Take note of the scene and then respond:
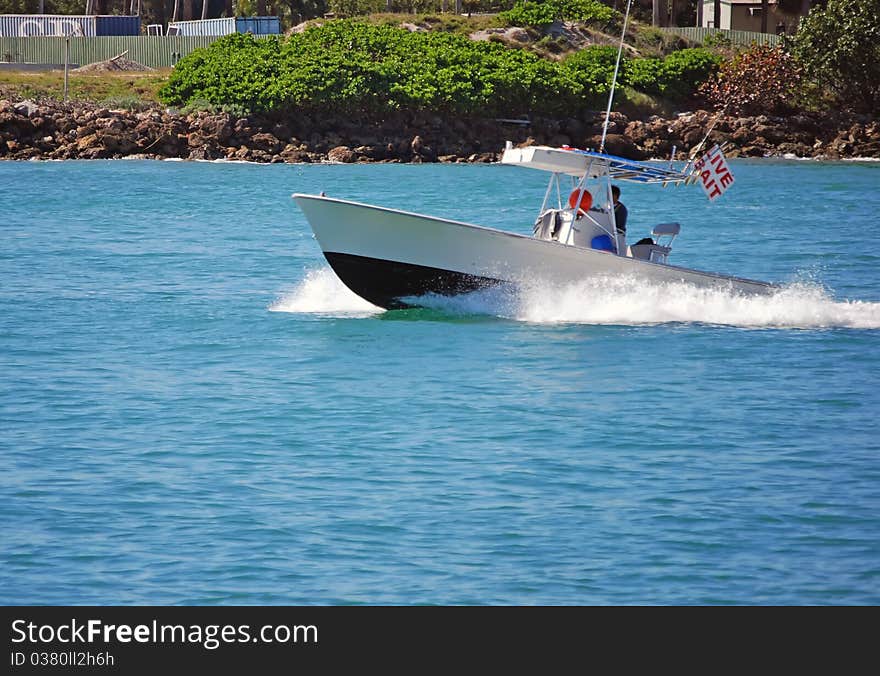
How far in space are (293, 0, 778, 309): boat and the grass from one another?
168 ft

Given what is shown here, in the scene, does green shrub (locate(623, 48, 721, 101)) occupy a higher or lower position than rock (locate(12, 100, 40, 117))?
higher

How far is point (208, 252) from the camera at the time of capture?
31875mm

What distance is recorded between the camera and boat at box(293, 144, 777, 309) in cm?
2000

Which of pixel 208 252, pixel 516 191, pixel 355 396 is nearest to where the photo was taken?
pixel 355 396

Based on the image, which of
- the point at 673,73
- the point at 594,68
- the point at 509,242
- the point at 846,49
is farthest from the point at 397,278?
the point at 673,73

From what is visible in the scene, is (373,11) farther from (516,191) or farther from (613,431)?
(613,431)

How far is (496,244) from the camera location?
20062 millimetres

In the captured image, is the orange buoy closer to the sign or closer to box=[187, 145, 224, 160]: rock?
the sign

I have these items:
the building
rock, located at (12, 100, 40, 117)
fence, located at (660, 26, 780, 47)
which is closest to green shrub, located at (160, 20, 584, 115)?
rock, located at (12, 100, 40, 117)

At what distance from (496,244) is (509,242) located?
0.62 feet

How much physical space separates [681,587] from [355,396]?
22.5ft

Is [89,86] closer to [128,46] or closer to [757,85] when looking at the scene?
[128,46]
